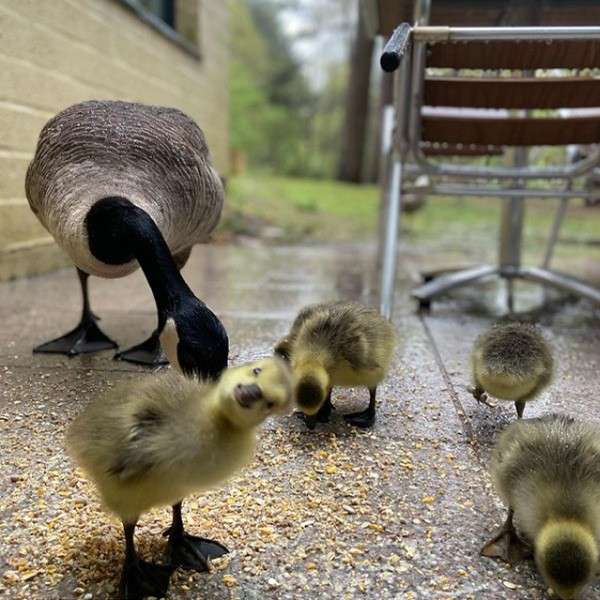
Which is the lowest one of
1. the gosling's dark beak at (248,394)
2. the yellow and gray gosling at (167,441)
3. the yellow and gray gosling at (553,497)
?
the yellow and gray gosling at (553,497)

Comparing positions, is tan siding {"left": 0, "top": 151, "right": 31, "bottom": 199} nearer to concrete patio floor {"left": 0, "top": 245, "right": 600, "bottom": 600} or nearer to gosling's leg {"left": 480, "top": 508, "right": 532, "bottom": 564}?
concrete patio floor {"left": 0, "top": 245, "right": 600, "bottom": 600}

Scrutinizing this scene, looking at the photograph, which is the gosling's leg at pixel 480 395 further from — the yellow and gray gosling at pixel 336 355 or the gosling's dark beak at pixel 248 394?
the gosling's dark beak at pixel 248 394

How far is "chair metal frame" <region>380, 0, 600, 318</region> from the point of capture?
98.5 inches

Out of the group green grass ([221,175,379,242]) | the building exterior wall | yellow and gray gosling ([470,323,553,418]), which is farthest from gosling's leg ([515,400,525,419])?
green grass ([221,175,379,242])

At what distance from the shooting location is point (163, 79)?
6.54 meters

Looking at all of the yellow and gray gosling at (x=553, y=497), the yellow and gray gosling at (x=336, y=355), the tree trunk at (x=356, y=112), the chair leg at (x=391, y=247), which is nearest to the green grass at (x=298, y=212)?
the tree trunk at (x=356, y=112)

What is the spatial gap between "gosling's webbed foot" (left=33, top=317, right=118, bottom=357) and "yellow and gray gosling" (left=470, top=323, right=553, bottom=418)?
61.8 inches

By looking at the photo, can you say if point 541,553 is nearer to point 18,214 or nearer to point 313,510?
point 313,510

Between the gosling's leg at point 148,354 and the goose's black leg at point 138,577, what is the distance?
130 centimetres

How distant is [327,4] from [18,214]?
63.3ft

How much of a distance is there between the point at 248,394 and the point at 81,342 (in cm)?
183

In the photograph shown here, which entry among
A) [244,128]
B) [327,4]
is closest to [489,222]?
[244,128]

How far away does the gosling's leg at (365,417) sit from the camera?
2.00 metres

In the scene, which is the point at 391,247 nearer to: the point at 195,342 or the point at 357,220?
the point at 195,342
